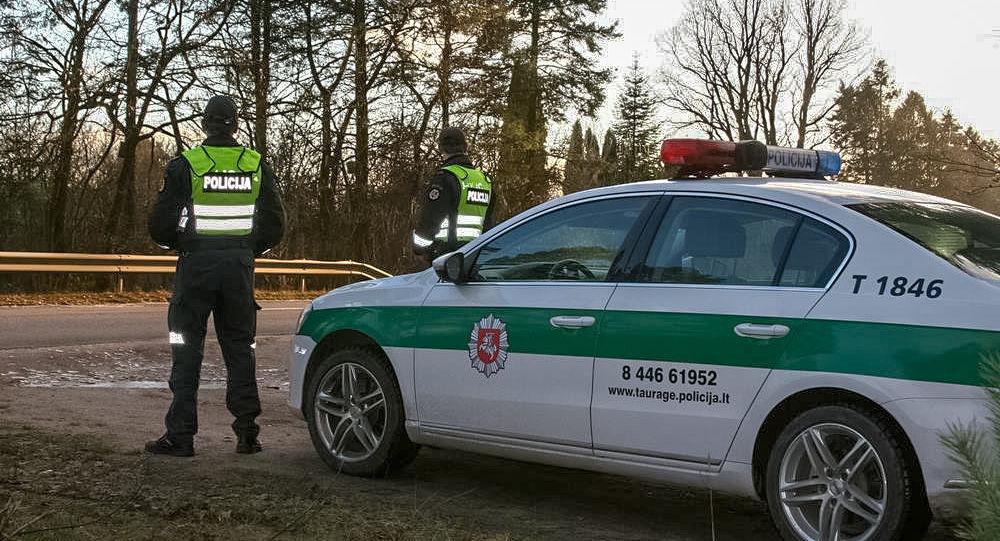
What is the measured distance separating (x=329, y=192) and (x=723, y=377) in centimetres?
2518

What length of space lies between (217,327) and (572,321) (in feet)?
8.05

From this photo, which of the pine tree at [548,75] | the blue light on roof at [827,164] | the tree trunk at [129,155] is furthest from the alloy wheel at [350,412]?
the pine tree at [548,75]

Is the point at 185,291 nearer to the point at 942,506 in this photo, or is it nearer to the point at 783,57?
the point at 942,506

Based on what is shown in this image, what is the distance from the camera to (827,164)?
5977mm

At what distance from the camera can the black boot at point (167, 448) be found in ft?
21.3

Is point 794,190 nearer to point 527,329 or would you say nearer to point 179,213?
point 527,329

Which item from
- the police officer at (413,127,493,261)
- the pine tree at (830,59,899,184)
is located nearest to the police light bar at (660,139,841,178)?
the police officer at (413,127,493,261)

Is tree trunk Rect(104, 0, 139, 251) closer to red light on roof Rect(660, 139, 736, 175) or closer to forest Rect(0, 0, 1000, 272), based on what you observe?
forest Rect(0, 0, 1000, 272)

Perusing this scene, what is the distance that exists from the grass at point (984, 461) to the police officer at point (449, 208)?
22.0 feet

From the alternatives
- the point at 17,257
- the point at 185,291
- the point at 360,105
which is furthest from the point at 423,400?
the point at 360,105

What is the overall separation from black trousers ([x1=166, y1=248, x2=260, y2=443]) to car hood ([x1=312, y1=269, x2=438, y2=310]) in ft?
1.50

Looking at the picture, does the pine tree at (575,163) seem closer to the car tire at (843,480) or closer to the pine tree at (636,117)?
the pine tree at (636,117)

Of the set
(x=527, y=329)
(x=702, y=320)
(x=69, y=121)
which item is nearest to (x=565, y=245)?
(x=527, y=329)

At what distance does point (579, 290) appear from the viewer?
18.0 feet
